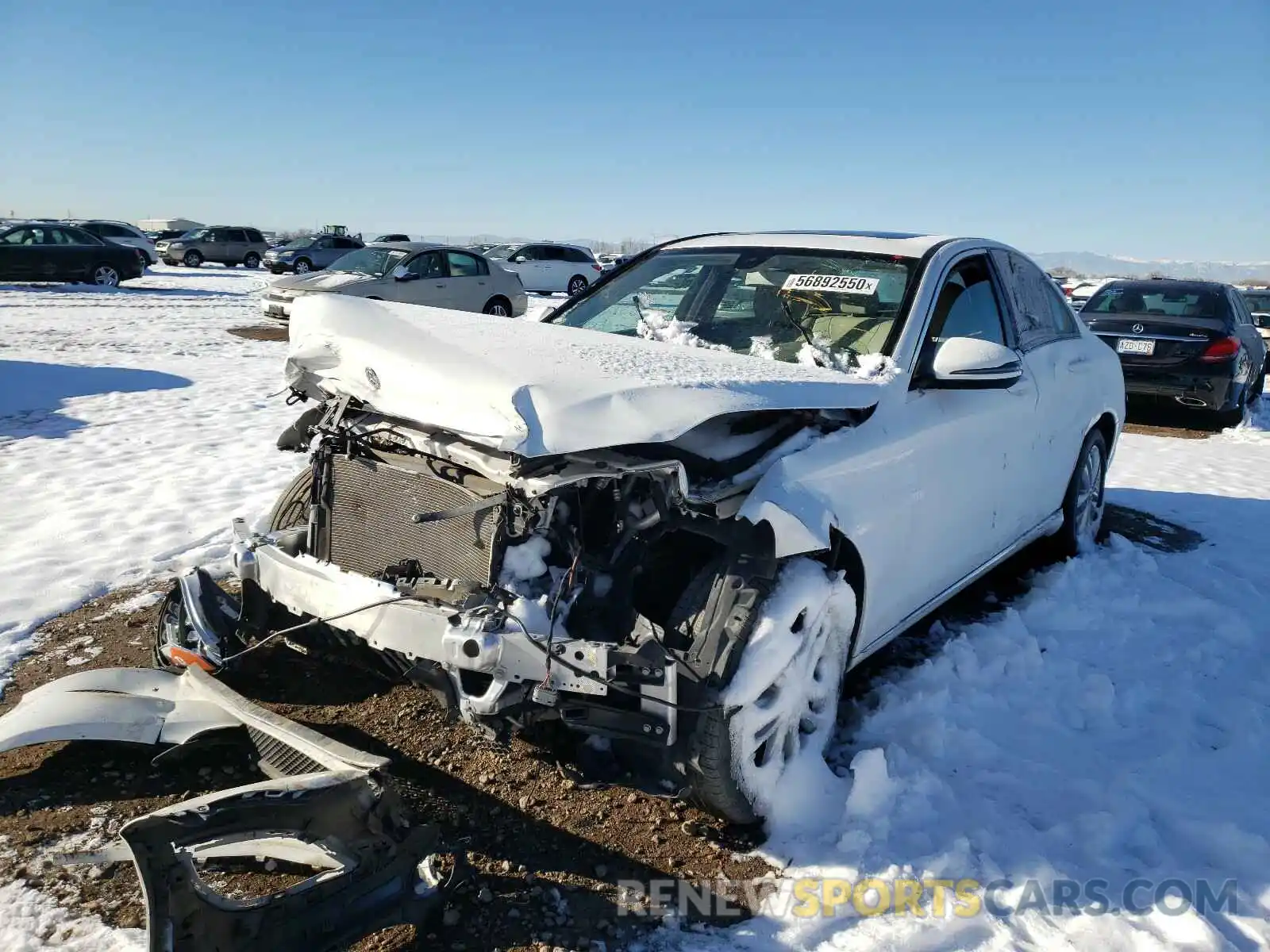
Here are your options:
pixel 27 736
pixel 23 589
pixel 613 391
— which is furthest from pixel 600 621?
pixel 23 589

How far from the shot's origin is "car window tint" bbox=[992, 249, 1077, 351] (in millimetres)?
4234

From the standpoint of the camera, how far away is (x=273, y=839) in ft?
7.71

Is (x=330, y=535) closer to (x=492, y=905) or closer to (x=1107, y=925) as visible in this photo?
(x=492, y=905)

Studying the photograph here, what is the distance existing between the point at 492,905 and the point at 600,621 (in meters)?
0.80

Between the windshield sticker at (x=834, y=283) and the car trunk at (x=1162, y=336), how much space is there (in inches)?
286

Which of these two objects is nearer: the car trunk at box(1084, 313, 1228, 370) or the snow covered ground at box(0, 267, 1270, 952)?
the snow covered ground at box(0, 267, 1270, 952)

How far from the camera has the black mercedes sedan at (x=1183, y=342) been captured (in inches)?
368

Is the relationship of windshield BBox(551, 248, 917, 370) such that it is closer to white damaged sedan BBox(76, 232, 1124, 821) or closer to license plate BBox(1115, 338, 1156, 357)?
white damaged sedan BBox(76, 232, 1124, 821)

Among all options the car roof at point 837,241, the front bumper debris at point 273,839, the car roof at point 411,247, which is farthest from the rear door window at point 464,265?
the front bumper debris at point 273,839

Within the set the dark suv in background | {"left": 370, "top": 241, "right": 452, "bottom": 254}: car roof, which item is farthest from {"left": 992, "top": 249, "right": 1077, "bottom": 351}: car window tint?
the dark suv in background

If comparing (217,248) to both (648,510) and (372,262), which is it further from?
(648,510)

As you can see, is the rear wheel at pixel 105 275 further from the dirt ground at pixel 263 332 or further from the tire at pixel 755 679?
the tire at pixel 755 679

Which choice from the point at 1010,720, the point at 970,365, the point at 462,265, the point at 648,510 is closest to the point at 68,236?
the point at 462,265

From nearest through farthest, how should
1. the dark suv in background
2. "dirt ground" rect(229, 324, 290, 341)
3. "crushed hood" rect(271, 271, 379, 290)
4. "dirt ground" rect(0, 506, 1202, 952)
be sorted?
"dirt ground" rect(0, 506, 1202, 952) → "crushed hood" rect(271, 271, 379, 290) → "dirt ground" rect(229, 324, 290, 341) → the dark suv in background
